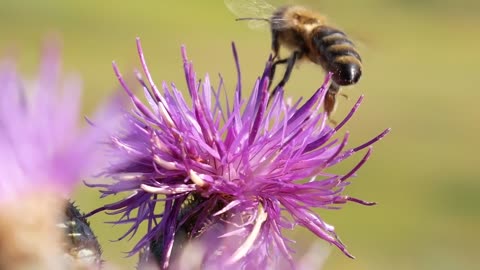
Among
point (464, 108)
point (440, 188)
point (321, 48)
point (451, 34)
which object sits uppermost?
point (321, 48)

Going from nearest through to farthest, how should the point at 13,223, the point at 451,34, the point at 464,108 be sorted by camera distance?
the point at 13,223, the point at 464,108, the point at 451,34

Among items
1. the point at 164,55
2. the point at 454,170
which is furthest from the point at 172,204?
the point at 164,55

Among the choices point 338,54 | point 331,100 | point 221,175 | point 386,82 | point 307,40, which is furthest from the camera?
point 386,82

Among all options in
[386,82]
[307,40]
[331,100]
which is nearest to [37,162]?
[331,100]

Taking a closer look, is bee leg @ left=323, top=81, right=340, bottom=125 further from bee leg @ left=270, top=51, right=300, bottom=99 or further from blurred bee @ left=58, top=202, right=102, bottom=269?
blurred bee @ left=58, top=202, right=102, bottom=269

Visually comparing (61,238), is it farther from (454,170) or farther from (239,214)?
(454,170)

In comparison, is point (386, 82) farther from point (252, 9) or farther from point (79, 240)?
point (79, 240)

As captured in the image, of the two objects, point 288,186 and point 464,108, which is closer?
point 288,186

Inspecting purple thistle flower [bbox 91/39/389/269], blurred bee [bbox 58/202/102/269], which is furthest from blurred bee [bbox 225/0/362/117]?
blurred bee [bbox 58/202/102/269]

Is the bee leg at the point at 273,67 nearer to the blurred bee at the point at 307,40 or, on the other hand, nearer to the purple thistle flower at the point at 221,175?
the blurred bee at the point at 307,40
